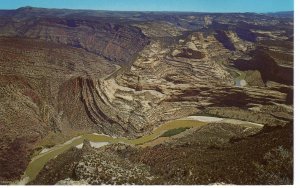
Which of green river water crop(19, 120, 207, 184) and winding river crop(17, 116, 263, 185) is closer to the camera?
green river water crop(19, 120, 207, 184)

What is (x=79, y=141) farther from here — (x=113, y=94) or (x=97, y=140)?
(x=113, y=94)

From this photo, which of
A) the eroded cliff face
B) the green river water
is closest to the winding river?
the green river water

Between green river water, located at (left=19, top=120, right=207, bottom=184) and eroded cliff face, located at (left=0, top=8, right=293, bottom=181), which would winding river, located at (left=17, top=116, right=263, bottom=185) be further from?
eroded cliff face, located at (left=0, top=8, right=293, bottom=181)

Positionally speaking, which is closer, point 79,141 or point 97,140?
point 79,141

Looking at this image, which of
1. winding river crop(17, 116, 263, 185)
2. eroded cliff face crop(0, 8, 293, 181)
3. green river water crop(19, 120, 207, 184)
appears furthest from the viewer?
eroded cliff face crop(0, 8, 293, 181)

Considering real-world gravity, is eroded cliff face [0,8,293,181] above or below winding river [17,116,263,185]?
above

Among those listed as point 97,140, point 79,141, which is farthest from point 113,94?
point 79,141

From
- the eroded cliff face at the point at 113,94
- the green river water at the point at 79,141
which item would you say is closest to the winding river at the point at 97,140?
the green river water at the point at 79,141

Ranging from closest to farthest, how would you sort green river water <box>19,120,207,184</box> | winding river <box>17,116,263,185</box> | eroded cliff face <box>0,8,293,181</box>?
green river water <box>19,120,207,184</box>
winding river <box>17,116,263,185</box>
eroded cliff face <box>0,8,293,181</box>

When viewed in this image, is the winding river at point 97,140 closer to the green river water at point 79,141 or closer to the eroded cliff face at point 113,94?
the green river water at point 79,141
